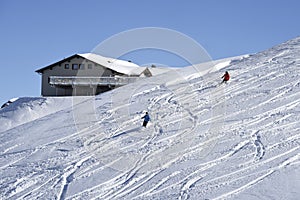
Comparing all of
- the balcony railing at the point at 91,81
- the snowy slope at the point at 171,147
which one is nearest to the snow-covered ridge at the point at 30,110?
the balcony railing at the point at 91,81

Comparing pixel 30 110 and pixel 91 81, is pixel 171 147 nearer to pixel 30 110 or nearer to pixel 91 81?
pixel 30 110

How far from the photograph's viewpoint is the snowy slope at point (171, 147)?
12.3 metres

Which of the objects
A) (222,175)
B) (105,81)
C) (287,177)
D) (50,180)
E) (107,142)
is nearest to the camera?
(287,177)

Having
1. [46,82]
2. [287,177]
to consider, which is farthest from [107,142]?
[46,82]

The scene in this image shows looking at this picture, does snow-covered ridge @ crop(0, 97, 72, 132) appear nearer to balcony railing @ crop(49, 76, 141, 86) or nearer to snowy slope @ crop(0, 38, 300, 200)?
balcony railing @ crop(49, 76, 141, 86)

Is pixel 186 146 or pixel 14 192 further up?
pixel 186 146

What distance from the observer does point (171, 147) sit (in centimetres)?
1586

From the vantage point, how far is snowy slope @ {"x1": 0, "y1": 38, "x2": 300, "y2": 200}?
40.3 ft

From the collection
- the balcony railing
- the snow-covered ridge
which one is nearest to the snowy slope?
the snow-covered ridge

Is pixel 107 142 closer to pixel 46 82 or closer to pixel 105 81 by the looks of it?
pixel 105 81

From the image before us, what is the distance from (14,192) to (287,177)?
7.20 metres

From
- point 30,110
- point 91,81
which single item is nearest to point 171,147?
point 30,110

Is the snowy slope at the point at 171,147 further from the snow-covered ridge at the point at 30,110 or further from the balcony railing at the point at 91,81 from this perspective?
the balcony railing at the point at 91,81

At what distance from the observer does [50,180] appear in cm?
1391
